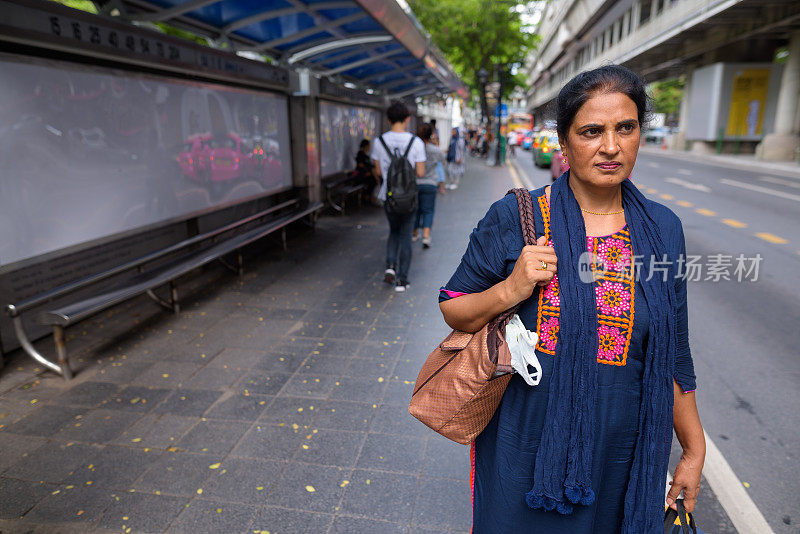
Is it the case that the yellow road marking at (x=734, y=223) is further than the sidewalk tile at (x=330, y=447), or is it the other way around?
the yellow road marking at (x=734, y=223)

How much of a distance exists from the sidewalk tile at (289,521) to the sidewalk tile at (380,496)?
137mm

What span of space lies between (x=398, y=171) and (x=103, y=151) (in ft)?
9.85

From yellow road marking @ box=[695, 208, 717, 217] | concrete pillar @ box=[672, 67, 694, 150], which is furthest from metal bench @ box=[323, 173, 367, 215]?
concrete pillar @ box=[672, 67, 694, 150]

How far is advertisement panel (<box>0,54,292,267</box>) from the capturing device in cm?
436

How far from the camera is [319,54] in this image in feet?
33.4

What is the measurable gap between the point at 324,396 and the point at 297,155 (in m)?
6.92

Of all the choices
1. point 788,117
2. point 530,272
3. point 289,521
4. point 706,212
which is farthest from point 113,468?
point 788,117

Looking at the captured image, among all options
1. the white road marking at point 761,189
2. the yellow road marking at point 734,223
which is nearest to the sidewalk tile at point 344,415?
the yellow road marking at point 734,223

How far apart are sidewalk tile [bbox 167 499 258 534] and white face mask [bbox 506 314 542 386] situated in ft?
6.30

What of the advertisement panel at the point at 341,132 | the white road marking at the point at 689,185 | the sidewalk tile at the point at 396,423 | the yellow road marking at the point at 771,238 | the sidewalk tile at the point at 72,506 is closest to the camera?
the sidewalk tile at the point at 72,506

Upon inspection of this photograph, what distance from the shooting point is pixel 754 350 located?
4809mm

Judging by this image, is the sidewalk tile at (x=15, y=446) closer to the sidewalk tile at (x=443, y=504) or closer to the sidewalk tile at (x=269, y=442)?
the sidewalk tile at (x=269, y=442)

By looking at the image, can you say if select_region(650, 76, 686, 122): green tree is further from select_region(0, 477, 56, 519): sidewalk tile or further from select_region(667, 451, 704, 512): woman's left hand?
select_region(0, 477, 56, 519): sidewalk tile

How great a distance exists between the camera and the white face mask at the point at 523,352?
1.44m
